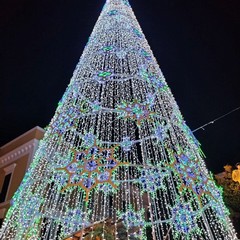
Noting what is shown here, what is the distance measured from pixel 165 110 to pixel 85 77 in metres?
2.21

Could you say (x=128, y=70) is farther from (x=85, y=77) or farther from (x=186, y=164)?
(x=186, y=164)

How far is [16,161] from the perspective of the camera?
13.8 meters

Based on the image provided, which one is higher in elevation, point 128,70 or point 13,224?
point 128,70

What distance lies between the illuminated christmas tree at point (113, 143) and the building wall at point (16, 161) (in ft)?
18.6

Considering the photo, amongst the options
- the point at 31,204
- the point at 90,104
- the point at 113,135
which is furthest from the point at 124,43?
the point at 31,204

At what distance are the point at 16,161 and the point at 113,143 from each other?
8784mm

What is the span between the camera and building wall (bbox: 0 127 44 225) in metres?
12.8

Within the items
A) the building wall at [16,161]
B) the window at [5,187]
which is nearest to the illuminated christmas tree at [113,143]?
the building wall at [16,161]

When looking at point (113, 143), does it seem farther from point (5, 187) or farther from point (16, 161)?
point (5, 187)

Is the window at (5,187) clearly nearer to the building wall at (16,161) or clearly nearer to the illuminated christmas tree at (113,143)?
the building wall at (16,161)

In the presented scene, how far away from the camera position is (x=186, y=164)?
5.39 m

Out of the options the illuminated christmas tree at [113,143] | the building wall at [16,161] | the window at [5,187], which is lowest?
the window at [5,187]

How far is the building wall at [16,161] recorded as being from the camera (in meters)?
12.8

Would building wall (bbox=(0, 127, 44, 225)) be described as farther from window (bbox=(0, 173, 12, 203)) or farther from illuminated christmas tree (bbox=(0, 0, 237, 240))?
illuminated christmas tree (bbox=(0, 0, 237, 240))
